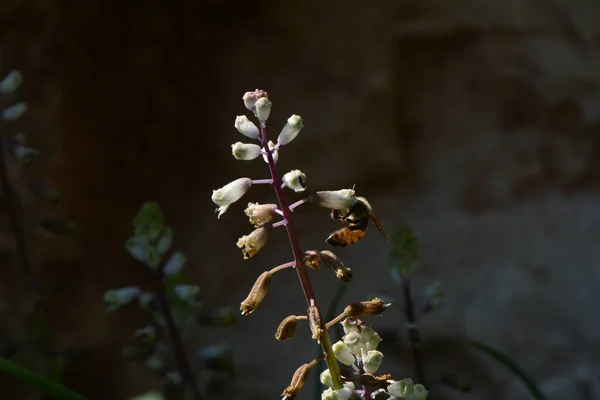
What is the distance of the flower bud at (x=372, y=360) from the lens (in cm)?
60

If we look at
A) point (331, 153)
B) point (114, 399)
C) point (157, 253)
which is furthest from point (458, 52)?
point (114, 399)

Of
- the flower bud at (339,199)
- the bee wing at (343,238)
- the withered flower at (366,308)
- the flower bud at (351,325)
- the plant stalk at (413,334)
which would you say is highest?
the flower bud at (339,199)

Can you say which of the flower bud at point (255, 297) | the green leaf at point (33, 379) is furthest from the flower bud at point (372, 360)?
the green leaf at point (33, 379)

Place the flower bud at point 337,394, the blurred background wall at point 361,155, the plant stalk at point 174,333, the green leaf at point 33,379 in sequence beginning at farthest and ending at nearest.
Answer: the blurred background wall at point 361,155, the plant stalk at point 174,333, the green leaf at point 33,379, the flower bud at point 337,394

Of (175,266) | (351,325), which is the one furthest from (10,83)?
(351,325)

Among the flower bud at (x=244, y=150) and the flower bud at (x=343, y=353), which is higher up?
the flower bud at (x=244, y=150)

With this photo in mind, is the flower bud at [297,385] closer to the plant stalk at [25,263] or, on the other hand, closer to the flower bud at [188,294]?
the flower bud at [188,294]

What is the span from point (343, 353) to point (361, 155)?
97 cm

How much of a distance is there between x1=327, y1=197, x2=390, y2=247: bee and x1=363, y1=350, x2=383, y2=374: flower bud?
0.32ft

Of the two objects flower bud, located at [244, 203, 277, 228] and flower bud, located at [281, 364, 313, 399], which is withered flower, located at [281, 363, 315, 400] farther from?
flower bud, located at [244, 203, 277, 228]

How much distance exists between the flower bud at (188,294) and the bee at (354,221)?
0.41 m

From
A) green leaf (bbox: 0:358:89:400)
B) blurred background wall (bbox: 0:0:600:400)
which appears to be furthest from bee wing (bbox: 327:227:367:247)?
blurred background wall (bbox: 0:0:600:400)

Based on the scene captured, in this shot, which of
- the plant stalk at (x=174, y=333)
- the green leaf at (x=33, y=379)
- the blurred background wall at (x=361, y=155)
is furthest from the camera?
the blurred background wall at (x=361, y=155)

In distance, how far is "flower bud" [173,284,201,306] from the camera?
990 mm
